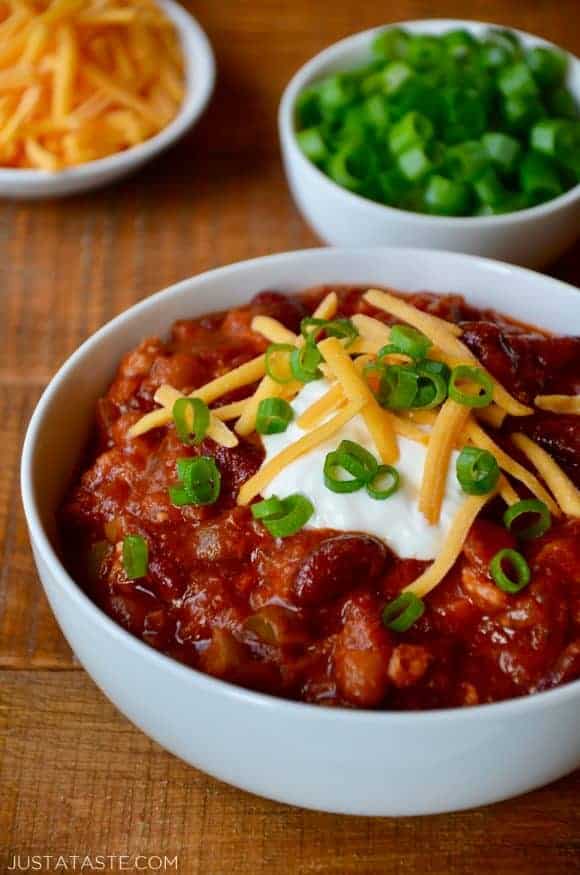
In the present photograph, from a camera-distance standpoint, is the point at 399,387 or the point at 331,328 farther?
the point at 331,328

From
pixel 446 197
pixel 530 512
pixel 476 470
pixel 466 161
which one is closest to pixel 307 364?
pixel 476 470

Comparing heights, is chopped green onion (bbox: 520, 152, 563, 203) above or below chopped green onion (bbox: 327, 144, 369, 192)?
above

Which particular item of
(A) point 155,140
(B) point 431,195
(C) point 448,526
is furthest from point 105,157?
(C) point 448,526

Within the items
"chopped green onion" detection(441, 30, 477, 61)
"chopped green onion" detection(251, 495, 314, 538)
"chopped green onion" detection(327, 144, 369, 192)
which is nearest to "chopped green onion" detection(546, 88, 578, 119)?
"chopped green onion" detection(441, 30, 477, 61)

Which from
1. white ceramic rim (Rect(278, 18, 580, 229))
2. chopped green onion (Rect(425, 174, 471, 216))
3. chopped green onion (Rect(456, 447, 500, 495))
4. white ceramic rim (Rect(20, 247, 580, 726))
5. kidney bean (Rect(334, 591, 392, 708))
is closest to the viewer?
white ceramic rim (Rect(20, 247, 580, 726))

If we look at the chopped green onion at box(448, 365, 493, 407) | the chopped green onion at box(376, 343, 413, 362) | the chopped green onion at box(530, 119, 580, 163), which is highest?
the chopped green onion at box(448, 365, 493, 407)

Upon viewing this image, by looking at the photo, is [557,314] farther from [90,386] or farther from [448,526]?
[90,386]

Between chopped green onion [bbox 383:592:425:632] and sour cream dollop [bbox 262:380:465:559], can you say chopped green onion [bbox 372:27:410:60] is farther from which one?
chopped green onion [bbox 383:592:425:632]

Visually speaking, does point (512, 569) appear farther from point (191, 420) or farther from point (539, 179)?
point (539, 179)
